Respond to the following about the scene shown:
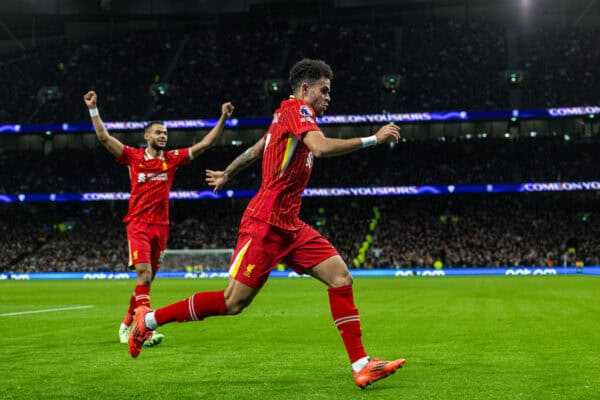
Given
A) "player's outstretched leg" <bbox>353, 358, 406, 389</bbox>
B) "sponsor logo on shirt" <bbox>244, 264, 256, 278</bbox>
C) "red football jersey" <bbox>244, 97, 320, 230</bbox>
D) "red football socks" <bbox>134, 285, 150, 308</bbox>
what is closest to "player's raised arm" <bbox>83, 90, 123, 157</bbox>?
"red football socks" <bbox>134, 285, 150, 308</bbox>

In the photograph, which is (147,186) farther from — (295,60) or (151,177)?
(295,60)

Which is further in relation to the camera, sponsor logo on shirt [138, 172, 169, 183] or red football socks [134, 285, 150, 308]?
sponsor logo on shirt [138, 172, 169, 183]

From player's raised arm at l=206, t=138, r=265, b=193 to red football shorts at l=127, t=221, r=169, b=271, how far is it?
2465 mm

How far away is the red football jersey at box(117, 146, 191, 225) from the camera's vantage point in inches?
394

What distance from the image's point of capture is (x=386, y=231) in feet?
167

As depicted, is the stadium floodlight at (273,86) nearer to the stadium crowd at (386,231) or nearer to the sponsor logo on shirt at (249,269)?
the stadium crowd at (386,231)

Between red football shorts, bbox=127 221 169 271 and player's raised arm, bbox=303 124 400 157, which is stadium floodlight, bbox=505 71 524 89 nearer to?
red football shorts, bbox=127 221 169 271

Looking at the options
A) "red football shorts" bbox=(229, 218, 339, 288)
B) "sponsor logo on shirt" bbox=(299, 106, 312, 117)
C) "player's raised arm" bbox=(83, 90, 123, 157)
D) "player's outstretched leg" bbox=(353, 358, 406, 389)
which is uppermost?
"player's raised arm" bbox=(83, 90, 123, 157)

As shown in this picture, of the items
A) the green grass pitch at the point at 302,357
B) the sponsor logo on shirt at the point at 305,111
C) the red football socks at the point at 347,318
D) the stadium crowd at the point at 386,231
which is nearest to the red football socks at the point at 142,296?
the green grass pitch at the point at 302,357

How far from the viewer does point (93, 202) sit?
5769 centimetres

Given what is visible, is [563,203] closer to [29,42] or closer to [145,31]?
[145,31]

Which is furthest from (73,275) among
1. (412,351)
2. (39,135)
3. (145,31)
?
(412,351)

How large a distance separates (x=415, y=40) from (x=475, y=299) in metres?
43.0

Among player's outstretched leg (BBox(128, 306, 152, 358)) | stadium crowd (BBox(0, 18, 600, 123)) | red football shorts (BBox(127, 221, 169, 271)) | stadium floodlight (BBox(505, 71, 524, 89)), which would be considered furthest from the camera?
stadium floodlight (BBox(505, 71, 524, 89))
